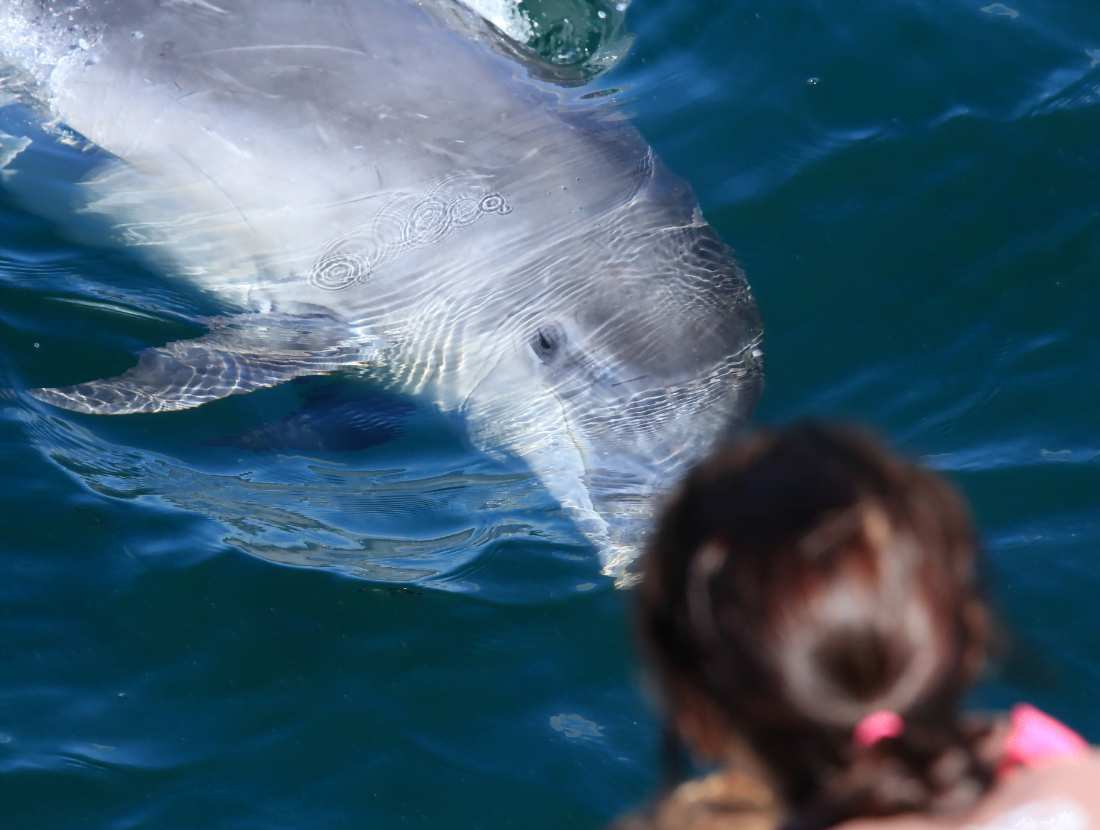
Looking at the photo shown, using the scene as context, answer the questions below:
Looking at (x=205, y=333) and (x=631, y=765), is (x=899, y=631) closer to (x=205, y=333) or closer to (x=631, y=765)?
(x=631, y=765)

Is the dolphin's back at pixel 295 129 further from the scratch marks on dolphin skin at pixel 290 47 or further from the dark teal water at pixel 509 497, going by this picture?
the dark teal water at pixel 509 497

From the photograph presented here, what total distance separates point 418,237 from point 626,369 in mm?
1402

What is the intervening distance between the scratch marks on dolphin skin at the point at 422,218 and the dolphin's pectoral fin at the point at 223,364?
486 mm

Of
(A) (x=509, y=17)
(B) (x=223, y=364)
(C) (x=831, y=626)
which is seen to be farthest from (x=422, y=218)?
(C) (x=831, y=626)

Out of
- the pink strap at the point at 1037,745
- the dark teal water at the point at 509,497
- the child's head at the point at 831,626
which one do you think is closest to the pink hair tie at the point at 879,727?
the child's head at the point at 831,626

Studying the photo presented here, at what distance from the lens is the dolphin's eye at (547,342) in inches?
219

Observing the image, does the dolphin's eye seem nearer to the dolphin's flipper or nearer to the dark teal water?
the dark teal water

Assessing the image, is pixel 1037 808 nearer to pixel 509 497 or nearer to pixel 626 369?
pixel 626 369

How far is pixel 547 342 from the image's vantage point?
18.3 ft

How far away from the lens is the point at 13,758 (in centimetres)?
421

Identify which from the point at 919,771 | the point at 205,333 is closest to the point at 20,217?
the point at 205,333

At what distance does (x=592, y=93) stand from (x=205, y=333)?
307 cm

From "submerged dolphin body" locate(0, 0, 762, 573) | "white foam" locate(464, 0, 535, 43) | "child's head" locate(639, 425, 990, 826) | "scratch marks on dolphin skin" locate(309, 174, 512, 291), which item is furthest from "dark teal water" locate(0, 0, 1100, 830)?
"scratch marks on dolphin skin" locate(309, 174, 512, 291)

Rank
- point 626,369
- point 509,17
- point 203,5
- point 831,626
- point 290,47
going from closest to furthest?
1. point 831,626
2. point 626,369
3. point 290,47
4. point 203,5
5. point 509,17
